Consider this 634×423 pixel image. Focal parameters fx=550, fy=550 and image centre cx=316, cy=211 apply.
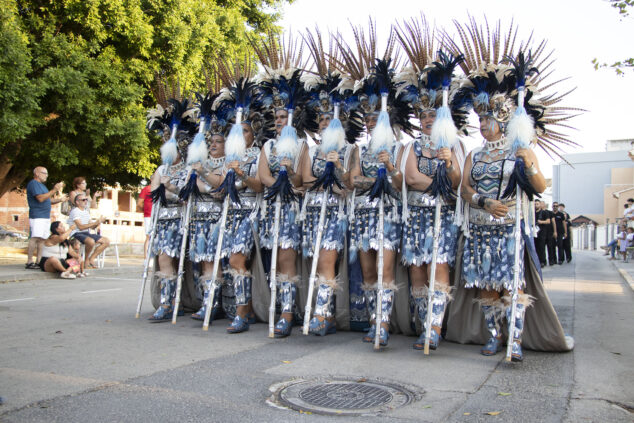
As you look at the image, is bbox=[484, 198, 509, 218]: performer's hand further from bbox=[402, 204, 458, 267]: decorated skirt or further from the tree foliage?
the tree foliage

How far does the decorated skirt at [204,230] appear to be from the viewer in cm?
606

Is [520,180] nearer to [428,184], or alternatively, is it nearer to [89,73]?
[428,184]

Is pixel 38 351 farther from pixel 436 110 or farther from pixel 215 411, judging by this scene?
pixel 436 110

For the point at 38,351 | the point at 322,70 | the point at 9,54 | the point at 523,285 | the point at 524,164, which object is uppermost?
the point at 9,54

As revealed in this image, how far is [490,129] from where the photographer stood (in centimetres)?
477

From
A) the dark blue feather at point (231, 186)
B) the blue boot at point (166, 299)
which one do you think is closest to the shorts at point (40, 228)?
the blue boot at point (166, 299)

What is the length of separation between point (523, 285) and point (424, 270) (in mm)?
866

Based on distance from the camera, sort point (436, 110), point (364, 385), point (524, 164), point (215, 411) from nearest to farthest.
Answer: point (215, 411) → point (364, 385) → point (524, 164) → point (436, 110)

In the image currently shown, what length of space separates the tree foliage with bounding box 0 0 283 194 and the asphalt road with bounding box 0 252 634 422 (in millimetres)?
7411

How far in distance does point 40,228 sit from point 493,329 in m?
9.46

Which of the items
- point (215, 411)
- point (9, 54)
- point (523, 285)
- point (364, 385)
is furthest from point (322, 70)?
point (9, 54)

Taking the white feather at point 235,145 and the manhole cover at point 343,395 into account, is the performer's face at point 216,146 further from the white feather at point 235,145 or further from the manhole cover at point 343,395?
the manhole cover at point 343,395

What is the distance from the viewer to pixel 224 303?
6465 millimetres

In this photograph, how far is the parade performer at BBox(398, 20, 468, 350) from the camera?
4680mm
